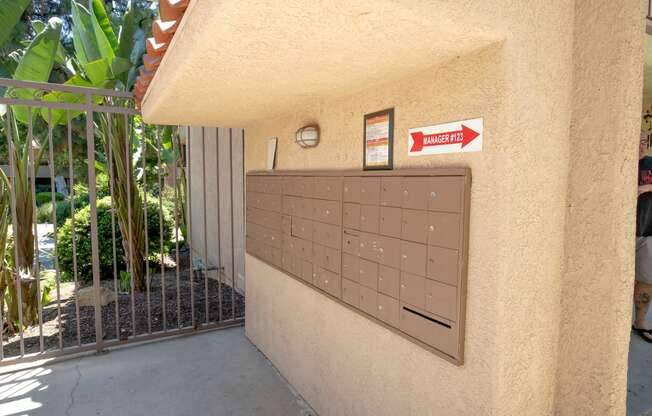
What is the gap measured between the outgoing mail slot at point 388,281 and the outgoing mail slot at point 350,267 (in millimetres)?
246

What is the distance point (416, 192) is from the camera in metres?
2.13

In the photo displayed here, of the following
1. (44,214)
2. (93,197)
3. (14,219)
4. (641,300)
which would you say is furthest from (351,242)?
(44,214)

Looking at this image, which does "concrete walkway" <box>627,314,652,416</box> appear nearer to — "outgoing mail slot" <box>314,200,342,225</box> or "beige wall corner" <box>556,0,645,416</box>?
"beige wall corner" <box>556,0,645,416</box>

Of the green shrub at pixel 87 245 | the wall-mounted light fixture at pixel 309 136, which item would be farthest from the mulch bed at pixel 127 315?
the wall-mounted light fixture at pixel 309 136

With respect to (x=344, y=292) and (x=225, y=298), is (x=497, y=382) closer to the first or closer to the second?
(x=344, y=292)

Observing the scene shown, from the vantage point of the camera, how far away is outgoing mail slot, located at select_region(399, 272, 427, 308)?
2.12 meters

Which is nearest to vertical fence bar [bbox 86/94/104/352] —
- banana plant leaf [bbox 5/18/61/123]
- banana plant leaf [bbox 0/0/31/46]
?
banana plant leaf [bbox 5/18/61/123]

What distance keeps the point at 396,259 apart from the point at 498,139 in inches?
34.5

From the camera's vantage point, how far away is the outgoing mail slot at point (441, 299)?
194 cm

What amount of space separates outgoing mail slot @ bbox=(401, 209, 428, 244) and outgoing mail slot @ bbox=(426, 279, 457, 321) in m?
0.23

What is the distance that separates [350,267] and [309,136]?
3.58ft

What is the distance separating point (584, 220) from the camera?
186 centimetres

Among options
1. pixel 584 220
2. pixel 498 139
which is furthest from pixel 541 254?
pixel 498 139

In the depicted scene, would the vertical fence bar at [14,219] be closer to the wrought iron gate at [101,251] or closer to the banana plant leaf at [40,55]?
the wrought iron gate at [101,251]
